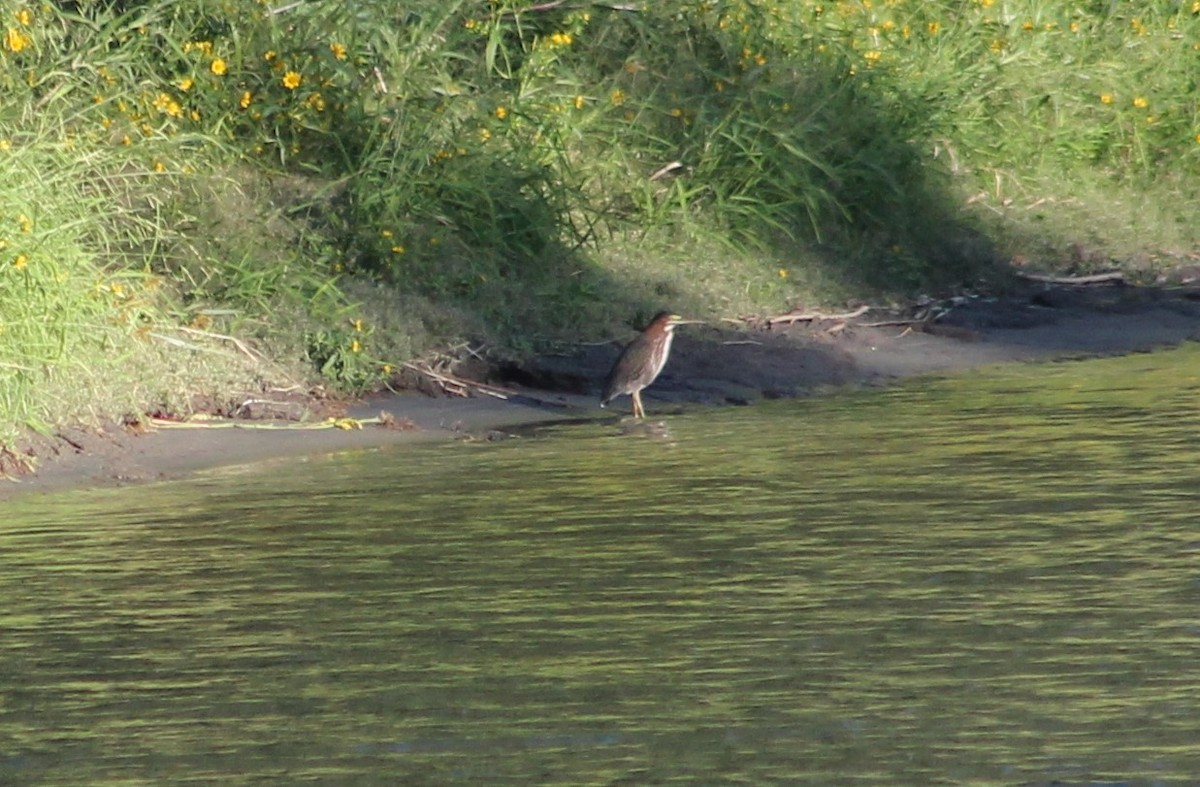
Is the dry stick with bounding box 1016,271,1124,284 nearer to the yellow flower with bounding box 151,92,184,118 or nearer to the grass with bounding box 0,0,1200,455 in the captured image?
→ the grass with bounding box 0,0,1200,455

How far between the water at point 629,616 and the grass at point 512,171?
58.6 inches

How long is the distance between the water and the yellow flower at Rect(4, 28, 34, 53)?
9.84 feet

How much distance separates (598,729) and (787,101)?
9654mm

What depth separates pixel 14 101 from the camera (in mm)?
10633

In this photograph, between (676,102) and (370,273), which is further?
(676,102)

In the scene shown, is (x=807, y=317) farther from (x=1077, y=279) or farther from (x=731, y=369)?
(x=1077, y=279)

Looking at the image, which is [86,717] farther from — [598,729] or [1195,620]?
[1195,620]

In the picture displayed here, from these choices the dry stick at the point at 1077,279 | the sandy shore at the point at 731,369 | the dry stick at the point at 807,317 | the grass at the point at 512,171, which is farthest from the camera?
the dry stick at the point at 1077,279

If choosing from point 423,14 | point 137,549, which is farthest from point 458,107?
point 137,549

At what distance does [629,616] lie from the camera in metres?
5.90

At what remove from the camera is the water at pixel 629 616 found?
4.66 metres

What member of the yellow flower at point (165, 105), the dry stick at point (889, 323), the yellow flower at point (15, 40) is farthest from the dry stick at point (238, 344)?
the dry stick at point (889, 323)

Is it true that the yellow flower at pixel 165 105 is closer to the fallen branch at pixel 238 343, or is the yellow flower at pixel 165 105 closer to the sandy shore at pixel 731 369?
the fallen branch at pixel 238 343

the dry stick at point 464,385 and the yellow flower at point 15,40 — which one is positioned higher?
the yellow flower at point 15,40
